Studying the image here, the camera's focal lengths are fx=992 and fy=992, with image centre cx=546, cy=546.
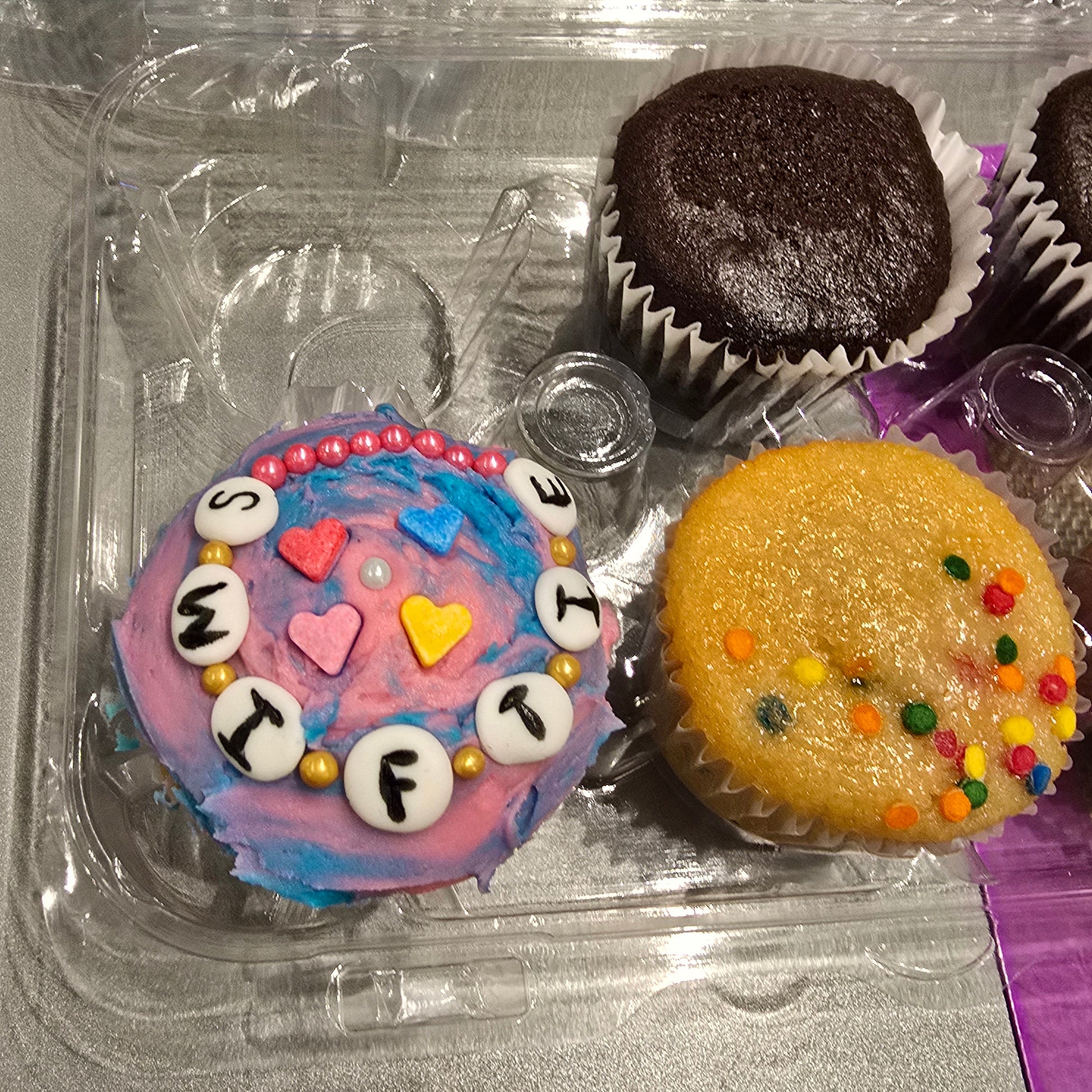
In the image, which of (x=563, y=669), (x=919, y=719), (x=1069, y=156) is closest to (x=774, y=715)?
(x=919, y=719)

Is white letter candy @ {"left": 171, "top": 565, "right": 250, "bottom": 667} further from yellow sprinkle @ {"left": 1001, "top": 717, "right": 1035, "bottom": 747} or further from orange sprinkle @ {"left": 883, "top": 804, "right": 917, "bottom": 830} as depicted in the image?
yellow sprinkle @ {"left": 1001, "top": 717, "right": 1035, "bottom": 747}

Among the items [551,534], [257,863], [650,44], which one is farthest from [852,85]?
[257,863]

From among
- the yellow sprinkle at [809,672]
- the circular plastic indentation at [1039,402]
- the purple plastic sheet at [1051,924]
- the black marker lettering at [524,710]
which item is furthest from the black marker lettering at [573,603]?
the circular plastic indentation at [1039,402]

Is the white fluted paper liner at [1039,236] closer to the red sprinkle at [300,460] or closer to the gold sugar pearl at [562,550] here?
the gold sugar pearl at [562,550]

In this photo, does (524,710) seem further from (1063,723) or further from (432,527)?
(1063,723)

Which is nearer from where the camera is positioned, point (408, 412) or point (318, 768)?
point (318, 768)

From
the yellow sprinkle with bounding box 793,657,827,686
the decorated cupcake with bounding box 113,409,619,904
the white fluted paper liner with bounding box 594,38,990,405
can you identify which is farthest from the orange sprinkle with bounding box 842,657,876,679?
the white fluted paper liner with bounding box 594,38,990,405
